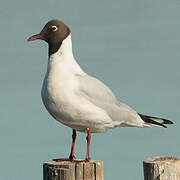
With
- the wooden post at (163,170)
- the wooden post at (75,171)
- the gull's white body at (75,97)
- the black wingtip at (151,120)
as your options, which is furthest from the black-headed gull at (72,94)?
the wooden post at (163,170)

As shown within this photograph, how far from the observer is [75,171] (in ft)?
19.6

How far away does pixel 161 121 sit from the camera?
8.94m

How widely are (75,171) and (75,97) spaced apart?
162 centimetres

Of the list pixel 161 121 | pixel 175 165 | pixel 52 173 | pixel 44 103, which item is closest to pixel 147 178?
pixel 175 165

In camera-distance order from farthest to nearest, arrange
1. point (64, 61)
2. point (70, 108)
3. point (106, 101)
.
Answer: point (106, 101)
point (64, 61)
point (70, 108)

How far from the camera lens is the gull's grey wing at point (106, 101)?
7414mm

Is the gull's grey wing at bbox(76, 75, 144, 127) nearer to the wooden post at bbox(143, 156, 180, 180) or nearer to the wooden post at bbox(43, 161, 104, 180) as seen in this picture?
the wooden post at bbox(43, 161, 104, 180)

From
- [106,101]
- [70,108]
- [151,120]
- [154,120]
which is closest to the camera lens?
[70,108]

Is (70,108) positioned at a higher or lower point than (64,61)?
lower

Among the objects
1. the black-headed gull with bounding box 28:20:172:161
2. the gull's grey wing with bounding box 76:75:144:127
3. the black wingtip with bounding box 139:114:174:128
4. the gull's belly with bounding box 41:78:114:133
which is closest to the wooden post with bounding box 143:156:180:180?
the black-headed gull with bounding box 28:20:172:161

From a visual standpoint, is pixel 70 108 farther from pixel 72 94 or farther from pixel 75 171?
pixel 75 171

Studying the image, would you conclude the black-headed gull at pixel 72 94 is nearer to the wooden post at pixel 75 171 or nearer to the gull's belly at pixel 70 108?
the gull's belly at pixel 70 108

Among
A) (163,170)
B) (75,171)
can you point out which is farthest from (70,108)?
(163,170)

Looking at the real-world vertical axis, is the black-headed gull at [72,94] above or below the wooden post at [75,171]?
above
